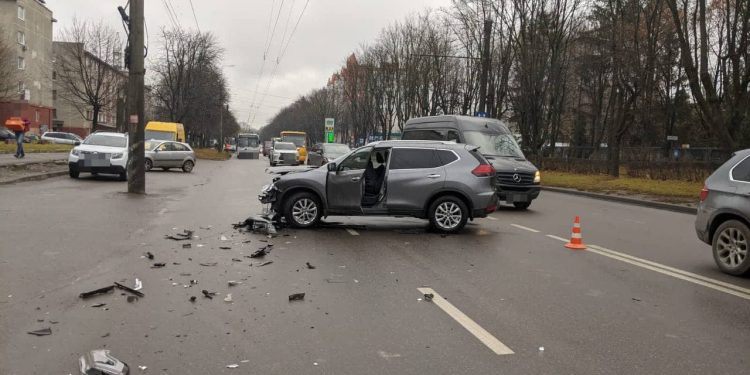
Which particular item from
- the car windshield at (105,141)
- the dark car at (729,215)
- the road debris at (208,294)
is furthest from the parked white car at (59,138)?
the dark car at (729,215)

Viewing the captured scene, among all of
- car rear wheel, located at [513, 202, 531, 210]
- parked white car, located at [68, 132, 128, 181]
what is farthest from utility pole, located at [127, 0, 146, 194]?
car rear wheel, located at [513, 202, 531, 210]

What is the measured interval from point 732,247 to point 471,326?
4510mm

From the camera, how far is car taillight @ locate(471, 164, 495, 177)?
34.3ft

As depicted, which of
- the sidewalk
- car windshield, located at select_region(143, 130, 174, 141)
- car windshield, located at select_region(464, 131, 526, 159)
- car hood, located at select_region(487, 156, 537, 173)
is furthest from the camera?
car windshield, located at select_region(143, 130, 174, 141)

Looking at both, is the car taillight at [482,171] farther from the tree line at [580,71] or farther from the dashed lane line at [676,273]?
the tree line at [580,71]

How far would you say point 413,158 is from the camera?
34.7ft

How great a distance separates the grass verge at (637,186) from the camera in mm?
19031

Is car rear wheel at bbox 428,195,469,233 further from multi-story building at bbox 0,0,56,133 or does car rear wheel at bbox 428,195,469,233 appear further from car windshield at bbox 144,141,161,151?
multi-story building at bbox 0,0,56,133

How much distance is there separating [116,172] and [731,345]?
19.2 m

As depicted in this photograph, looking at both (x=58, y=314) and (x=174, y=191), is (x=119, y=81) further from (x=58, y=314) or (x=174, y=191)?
(x=58, y=314)

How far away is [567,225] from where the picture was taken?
1226 centimetres

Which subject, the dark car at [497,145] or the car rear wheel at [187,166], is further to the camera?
the car rear wheel at [187,166]

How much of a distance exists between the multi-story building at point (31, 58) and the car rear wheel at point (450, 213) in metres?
58.8

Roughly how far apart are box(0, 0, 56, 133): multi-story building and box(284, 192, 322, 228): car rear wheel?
57.2m
